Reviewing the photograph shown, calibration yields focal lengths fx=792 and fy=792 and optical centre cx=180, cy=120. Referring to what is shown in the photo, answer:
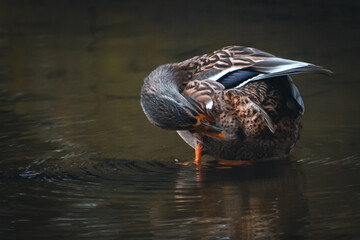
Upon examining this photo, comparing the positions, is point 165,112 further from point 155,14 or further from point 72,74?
point 155,14

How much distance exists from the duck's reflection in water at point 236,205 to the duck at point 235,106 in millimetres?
222

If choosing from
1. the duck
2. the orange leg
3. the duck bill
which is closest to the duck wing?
the duck

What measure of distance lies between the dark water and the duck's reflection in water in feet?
0.04

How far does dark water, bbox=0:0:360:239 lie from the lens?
5.07 meters

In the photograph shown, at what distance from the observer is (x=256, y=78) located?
20.8 feet

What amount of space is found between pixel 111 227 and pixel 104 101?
4.20 meters

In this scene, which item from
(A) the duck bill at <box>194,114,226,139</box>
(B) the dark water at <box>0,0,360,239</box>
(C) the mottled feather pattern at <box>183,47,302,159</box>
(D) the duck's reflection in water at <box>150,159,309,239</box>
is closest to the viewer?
(D) the duck's reflection in water at <box>150,159,309,239</box>

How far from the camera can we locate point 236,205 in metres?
5.37

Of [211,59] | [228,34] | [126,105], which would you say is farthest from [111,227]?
[228,34]

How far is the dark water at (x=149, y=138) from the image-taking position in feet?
16.6

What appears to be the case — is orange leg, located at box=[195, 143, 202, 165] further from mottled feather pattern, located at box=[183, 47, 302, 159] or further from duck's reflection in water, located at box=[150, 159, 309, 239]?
duck's reflection in water, located at box=[150, 159, 309, 239]

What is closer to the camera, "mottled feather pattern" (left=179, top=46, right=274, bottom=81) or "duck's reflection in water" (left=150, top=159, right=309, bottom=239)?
"duck's reflection in water" (left=150, top=159, right=309, bottom=239)

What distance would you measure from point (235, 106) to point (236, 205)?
1.14 meters

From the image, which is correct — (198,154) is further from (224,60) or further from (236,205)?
(236,205)
